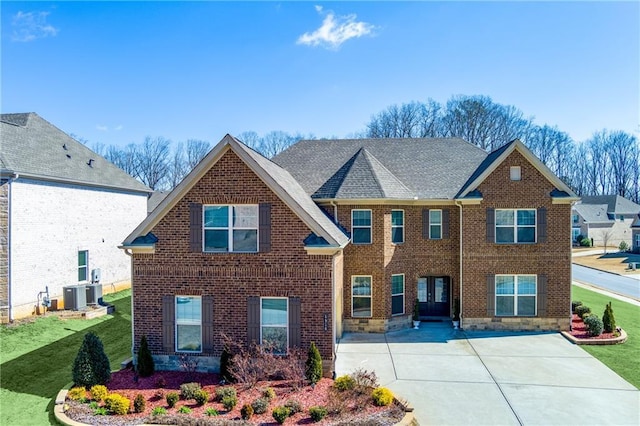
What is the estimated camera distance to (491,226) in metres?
16.2

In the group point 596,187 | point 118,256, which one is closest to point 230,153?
point 118,256

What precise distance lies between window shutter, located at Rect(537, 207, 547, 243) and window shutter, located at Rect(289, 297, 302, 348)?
35.0 ft

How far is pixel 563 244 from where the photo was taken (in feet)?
52.0

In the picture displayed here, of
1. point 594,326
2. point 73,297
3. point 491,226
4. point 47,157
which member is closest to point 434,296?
point 491,226

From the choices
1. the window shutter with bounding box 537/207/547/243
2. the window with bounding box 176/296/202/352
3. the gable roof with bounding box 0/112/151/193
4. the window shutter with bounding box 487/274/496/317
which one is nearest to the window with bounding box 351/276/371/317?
the window shutter with bounding box 487/274/496/317

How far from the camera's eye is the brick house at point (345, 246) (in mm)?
11555

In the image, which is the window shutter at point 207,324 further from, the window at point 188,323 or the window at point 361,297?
the window at point 361,297

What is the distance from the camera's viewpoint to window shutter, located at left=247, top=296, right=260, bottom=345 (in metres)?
11.5

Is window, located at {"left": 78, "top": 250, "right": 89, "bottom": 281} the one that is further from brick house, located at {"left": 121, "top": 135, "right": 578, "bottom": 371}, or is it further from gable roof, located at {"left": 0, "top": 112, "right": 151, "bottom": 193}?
brick house, located at {"left": 121, "top": 135, "right": 578, "bottom": 371}

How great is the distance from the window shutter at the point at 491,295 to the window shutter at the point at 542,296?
1724 mm

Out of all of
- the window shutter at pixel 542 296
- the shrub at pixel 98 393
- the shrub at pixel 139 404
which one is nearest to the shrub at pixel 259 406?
the shrub at pixel 139 404

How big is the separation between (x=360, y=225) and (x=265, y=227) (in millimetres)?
5643

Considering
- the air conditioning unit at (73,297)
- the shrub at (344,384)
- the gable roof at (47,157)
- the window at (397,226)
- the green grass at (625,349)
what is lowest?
the green grass at (625,349)

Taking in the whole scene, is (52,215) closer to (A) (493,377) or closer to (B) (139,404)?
(B) (139,404)
